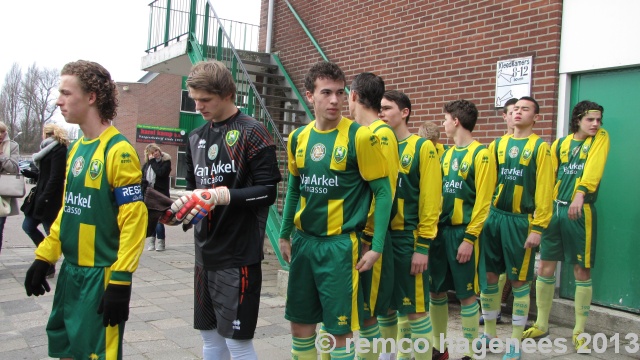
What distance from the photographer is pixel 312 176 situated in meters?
3.42

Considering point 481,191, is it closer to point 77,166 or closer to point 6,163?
Answer: point 77,166

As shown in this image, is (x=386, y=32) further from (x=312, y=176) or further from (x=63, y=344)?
(x=63, y=344)

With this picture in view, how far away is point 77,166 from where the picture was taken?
2963 mm

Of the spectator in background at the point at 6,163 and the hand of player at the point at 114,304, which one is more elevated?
the spectator in background at the point at 6,163

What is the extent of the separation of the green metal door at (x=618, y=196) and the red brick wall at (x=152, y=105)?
1484 inches

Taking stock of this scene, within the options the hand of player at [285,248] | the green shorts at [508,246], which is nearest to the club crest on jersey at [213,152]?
the hand of player at [285,248]

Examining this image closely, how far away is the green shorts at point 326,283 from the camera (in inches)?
128

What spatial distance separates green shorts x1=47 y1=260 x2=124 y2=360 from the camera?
282 centimetres

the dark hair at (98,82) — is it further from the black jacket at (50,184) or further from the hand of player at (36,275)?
the black jacket at (50,184)

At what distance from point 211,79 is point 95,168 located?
0.78 m

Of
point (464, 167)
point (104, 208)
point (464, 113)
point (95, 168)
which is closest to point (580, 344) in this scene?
point (464, 167)

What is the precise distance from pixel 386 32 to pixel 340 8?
144cm

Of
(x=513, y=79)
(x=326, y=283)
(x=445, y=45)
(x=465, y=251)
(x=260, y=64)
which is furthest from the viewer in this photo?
(x=260, y=64)

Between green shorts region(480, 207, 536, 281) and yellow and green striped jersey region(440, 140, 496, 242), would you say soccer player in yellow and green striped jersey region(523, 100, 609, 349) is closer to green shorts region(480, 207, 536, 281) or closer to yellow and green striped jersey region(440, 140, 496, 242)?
green shorts region(480, 207, 536, 281)
